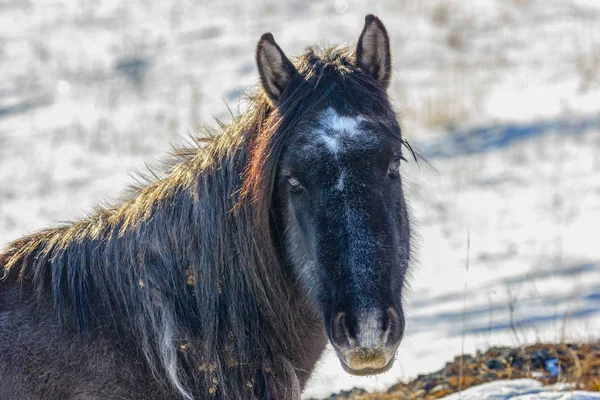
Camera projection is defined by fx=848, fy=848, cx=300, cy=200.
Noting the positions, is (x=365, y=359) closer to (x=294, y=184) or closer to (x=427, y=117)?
(x=294, y=184)

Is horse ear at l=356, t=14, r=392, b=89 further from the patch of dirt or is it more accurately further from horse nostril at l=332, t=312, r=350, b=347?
the patch of dirt

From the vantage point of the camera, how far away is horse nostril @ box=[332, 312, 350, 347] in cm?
314

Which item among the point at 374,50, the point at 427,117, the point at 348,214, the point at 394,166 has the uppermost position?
the point at 427,117

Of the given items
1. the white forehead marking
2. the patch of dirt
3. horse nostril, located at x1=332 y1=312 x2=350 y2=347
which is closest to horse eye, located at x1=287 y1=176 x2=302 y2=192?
the white forehead marking

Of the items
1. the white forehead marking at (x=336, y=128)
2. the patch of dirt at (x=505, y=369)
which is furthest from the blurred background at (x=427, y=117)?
the white forehead marking at (x=336, y=128)

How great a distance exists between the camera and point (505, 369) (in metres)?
5.21

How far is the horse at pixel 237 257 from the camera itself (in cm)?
342

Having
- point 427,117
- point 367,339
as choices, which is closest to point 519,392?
point 367,339

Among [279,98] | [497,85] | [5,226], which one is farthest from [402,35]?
[279,98]

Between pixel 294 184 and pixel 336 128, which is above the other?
pixel 336 128

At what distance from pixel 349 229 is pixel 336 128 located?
44 centimetres

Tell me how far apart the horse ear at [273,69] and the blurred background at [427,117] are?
11.6ft

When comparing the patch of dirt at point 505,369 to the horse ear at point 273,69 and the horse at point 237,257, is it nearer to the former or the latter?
the horse at point 237,257

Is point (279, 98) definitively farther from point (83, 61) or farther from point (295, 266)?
point (83, 61)
